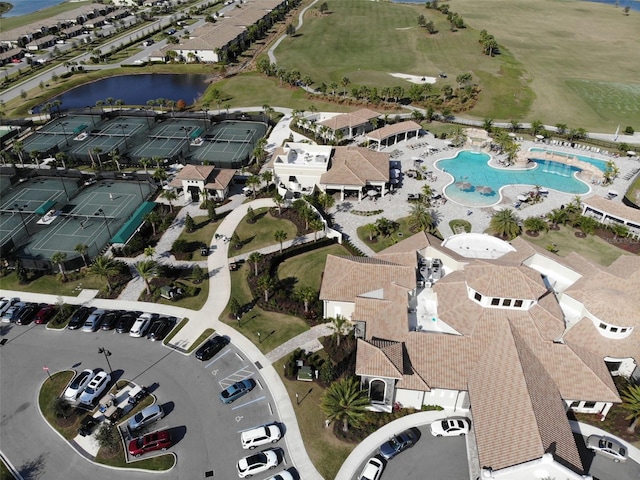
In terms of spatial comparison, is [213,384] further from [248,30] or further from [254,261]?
[248,30]

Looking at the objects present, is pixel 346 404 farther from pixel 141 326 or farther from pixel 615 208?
pixel 615 208

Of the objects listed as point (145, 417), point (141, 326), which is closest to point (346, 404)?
point (145, 417)

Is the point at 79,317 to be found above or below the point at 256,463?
above

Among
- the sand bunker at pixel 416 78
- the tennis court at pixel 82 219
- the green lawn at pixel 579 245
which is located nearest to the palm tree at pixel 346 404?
the green lawn at pixel 579 245

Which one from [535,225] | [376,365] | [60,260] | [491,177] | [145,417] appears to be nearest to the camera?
[376,365]

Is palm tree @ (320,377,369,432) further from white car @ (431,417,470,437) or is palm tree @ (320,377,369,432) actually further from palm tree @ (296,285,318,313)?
palm tree @ (296,285,318,313)

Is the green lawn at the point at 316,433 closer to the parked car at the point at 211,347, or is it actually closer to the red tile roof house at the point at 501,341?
the red tile roof house at the point at 501,341

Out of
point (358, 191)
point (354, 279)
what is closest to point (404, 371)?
point (354, 279)
